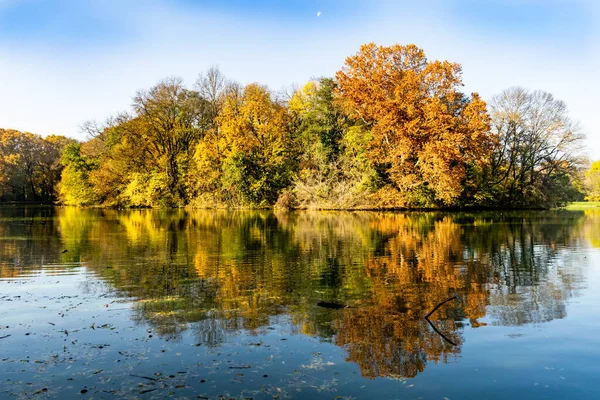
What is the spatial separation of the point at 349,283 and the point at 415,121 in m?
34.7

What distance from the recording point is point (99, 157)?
7025 centimetres

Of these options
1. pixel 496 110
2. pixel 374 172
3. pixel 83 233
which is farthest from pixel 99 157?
pixel 496 110

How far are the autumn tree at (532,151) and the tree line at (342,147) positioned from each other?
4.5 inches

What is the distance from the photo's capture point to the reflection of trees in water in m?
7.93

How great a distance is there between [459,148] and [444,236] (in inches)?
1004

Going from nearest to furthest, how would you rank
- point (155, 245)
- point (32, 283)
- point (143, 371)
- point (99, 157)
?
point (143, 371), point (32, 283), point (155, 245), point (99, 157)

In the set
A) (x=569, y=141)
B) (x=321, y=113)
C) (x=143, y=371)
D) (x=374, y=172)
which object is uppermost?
(x=321, y=113)

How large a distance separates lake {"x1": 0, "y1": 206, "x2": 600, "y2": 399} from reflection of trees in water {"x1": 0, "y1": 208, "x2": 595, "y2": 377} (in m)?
0.06

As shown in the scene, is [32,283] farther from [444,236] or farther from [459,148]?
[459,148]

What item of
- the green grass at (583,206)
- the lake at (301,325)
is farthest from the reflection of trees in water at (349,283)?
the green grass at (583,206)

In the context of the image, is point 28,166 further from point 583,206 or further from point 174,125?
point 583,206

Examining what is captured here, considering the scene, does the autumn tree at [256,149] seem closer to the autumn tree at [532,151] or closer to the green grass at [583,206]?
the autumn tree at [532,151]

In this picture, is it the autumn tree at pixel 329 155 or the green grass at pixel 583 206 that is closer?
the autumn tree at pixel 329 155

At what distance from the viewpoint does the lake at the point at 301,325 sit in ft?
19.4
